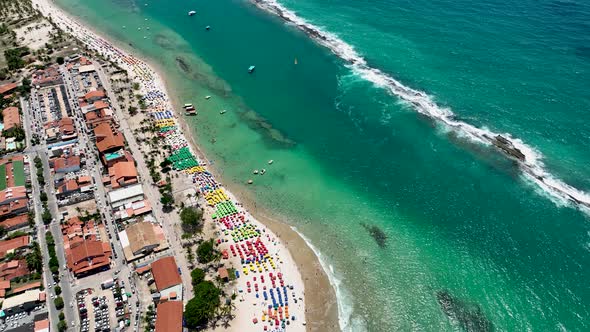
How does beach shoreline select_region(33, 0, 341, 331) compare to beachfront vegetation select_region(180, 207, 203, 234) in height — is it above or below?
below

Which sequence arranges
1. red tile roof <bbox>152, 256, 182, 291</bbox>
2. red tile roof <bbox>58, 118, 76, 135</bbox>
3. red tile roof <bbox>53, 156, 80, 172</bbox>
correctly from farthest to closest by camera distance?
red tile roof <bbox>58, 118, 76, 135</bbox> < red tile roof <bbox>53, 156, 80, 172</bbox> < red tile roof <bbox>152, 256, 182, 291</bbox>

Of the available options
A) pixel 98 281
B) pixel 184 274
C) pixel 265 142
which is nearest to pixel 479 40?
pixel 265 142

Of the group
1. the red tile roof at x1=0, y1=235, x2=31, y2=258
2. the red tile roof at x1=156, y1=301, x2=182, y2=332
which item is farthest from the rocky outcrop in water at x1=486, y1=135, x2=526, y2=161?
the red tile roof at x1=0, y1=235, x2=31, y2=258

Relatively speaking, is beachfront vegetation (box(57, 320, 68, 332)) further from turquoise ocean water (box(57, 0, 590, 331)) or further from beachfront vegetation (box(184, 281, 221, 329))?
turquoise ocean water (box(57, 0, 590, 331))

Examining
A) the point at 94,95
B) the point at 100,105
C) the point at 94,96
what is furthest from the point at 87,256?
the point at 94,95

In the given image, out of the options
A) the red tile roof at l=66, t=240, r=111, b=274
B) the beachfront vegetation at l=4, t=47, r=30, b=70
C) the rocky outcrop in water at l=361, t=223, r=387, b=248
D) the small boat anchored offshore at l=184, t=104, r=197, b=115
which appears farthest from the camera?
the beachfront vegetation at l=4, t=47, r=30, b=70

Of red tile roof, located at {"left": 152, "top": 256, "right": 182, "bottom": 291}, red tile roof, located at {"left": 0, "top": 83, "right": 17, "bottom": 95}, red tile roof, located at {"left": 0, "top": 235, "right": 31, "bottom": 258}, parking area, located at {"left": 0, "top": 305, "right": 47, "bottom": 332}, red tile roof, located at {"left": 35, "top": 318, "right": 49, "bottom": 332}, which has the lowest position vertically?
parking area, located at {"left": 0, "top": 305, "right": 47, "bottom": 332}

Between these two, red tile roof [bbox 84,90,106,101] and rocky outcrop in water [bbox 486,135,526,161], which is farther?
red tile roof [bbox 84,90,106,101]

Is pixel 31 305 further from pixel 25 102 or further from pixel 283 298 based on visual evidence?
pixel 25 102
